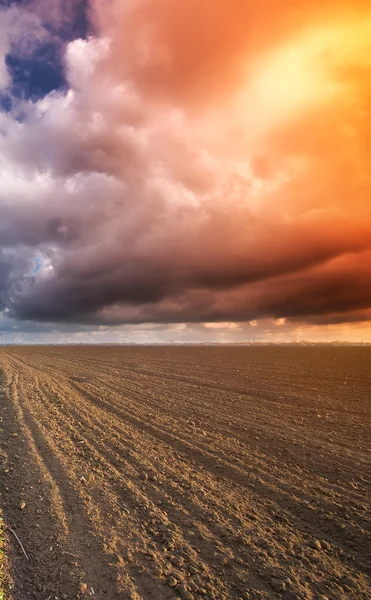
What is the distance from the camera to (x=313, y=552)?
18.9 feet

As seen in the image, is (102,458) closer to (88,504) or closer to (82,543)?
(88,504)

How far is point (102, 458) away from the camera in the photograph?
368 inches

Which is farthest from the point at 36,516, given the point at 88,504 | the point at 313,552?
the point at 313,552

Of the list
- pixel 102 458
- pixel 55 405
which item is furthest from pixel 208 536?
pixel 55 405

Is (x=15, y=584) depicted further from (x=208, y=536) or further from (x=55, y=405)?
(x=55, y=405)

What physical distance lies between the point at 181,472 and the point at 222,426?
4857 millimetres

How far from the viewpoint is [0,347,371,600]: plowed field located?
16.5 feet

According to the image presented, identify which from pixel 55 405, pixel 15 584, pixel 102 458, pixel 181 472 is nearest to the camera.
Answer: pixel 15 584

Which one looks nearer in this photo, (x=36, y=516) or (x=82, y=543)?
(x=82, y=543)

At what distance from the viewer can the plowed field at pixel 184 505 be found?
16.5 ft

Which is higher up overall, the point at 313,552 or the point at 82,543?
the point at 82,543

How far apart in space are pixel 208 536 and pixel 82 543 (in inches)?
81.9

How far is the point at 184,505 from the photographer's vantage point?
7.04m

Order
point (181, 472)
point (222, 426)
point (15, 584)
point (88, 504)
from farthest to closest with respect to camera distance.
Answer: point (222, 426)
point (181, 472)
point (88, 504)
point (15, 584)
